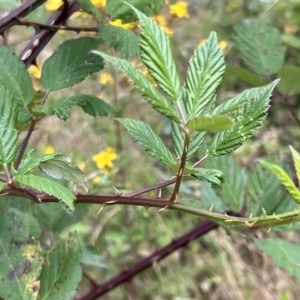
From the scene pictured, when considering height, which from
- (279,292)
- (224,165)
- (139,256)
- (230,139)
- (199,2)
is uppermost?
(230,139)

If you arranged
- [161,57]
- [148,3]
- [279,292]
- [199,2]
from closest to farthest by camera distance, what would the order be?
[161,57]
[148,3]
[279,292]
[199,2]

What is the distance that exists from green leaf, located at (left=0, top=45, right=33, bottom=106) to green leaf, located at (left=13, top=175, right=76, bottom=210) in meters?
0.18

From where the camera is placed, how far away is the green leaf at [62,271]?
0.60m

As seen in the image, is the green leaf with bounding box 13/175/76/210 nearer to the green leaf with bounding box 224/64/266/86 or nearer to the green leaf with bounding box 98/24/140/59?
the green leaf with bounding box 98/24/140/59

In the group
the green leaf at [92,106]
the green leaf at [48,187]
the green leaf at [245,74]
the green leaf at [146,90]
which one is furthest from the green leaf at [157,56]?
the green leaf at [245,74]

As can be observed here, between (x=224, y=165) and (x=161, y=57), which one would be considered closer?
(x=161, y=57)

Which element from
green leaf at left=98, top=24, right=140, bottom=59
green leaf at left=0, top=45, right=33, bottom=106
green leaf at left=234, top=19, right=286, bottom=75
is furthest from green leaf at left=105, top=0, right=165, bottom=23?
green leaf at left=234, top=19, right=286, bottom=75

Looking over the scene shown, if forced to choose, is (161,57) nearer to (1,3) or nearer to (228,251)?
(1,3)

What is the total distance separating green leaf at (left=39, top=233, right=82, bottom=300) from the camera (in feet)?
1.97

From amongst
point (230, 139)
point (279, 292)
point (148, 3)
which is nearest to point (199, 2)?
point (279, 292)

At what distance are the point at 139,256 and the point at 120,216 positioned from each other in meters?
0.16

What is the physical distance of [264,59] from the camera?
956 mm

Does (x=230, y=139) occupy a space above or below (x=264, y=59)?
above

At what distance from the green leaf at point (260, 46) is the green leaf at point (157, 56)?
0.60 metres
